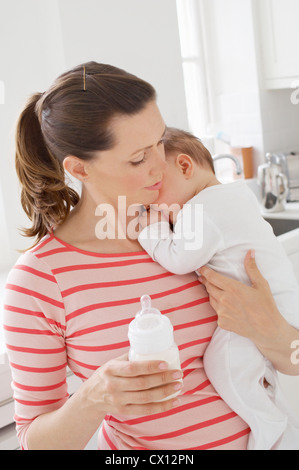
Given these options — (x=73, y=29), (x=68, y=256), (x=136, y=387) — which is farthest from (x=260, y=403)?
(x=73, y=29)

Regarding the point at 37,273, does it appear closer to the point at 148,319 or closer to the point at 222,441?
the point at 148,319

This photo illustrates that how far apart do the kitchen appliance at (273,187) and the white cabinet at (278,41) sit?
1.61ft

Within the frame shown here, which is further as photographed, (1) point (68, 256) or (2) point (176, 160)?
(2) point (176, 160)

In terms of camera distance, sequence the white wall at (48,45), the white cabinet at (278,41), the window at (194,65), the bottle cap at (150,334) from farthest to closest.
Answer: the window at (194,65) < the white cabinet at (278,41) < the white wall at (48,45) < the bottle cap at (150,334)

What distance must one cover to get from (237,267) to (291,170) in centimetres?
187

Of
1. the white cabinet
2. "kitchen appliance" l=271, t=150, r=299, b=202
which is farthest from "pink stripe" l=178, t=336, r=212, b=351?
the white cabinet

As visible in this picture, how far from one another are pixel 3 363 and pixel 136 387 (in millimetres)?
664

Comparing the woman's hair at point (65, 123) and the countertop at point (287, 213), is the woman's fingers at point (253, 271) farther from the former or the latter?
the countertop at point (287, 213)

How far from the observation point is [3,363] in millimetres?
1445

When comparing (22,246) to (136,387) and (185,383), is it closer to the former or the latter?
(185,383)

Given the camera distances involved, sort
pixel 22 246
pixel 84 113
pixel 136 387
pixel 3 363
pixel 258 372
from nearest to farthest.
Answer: pixel 136 387
pixel 84 113
pixel 258 372
pixel 3 363
pixel 22 246

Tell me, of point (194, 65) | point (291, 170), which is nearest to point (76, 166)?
point (291, 170)

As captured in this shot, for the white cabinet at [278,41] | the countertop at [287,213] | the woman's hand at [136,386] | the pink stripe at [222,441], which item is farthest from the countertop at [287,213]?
the woman's hand at [136,386]

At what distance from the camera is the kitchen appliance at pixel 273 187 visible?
2734 mm
